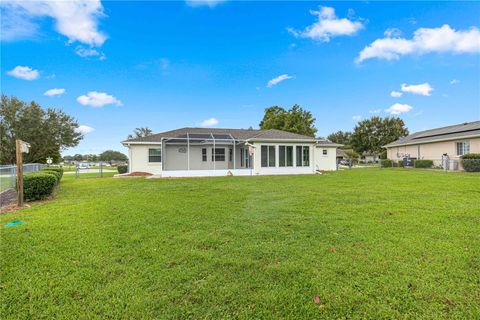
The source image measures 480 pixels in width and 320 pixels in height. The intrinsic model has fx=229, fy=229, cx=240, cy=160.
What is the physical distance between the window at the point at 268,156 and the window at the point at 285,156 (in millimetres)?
557

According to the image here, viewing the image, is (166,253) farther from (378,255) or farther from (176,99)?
(176,99)

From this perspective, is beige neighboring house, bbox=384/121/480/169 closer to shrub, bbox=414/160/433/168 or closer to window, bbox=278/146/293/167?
shrub, bbox=414/160/433/168

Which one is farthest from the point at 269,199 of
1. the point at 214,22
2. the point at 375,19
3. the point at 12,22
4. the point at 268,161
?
the point at 375,19

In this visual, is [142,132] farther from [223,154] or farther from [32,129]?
[223,154]

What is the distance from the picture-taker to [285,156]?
17844 mm

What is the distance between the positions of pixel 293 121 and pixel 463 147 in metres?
19.4

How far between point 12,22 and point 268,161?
15.0m

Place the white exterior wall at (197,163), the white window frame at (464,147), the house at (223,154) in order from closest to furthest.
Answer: the white exterior wall at (197,163)
the house at (223,154)
the white window frame at (464,147)

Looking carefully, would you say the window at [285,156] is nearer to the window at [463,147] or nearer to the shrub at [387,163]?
the window at [463,147]

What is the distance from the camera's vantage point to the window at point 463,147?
841 inches

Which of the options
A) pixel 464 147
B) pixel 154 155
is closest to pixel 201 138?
pixel 154 155

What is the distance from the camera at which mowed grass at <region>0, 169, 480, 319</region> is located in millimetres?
2270

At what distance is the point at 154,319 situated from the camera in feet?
6.95

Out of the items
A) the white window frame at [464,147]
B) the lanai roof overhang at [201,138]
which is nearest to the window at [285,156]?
the lanai roof overhang at [201,138]
